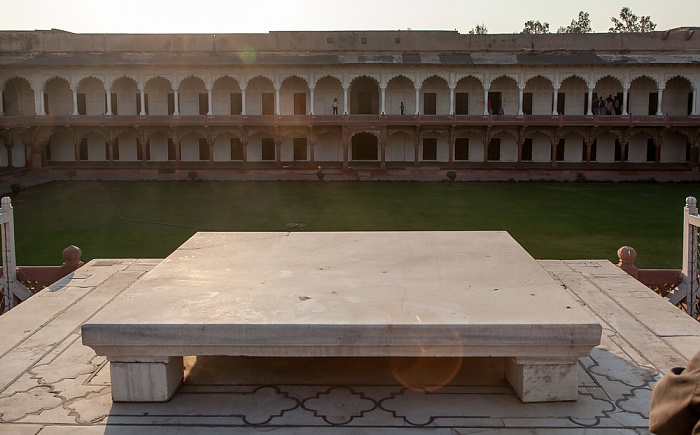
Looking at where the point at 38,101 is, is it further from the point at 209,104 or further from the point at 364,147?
the point at 364,147

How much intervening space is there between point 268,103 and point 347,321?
106 ft

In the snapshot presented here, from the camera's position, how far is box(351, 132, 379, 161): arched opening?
3581 centimetres

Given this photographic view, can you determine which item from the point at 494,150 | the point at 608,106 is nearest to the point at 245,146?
the point at 494,150

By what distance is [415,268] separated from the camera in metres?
6.79

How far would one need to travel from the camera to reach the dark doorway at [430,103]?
36375mm

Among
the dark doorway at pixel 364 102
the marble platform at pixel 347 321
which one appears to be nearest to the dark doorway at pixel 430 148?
the dark doorway at pixel 364 102

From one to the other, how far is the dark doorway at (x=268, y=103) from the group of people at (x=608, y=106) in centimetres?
1453

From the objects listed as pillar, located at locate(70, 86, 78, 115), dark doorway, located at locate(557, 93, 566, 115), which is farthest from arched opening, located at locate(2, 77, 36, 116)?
dark doorway, located at locate(557, 93, 566, 115)

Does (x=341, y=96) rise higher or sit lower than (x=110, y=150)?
higher

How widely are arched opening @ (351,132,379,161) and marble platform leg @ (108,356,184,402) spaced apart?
1215 inches

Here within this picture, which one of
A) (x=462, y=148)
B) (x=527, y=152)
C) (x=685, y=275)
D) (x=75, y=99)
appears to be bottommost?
(x=685, y=275)

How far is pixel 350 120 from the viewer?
Answer: 33125 mm

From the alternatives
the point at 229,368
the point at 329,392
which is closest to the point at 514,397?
the point at 329,392

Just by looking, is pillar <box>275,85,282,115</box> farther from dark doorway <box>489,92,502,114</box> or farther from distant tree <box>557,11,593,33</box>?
distant tree <box>557,11,593,33</box>
